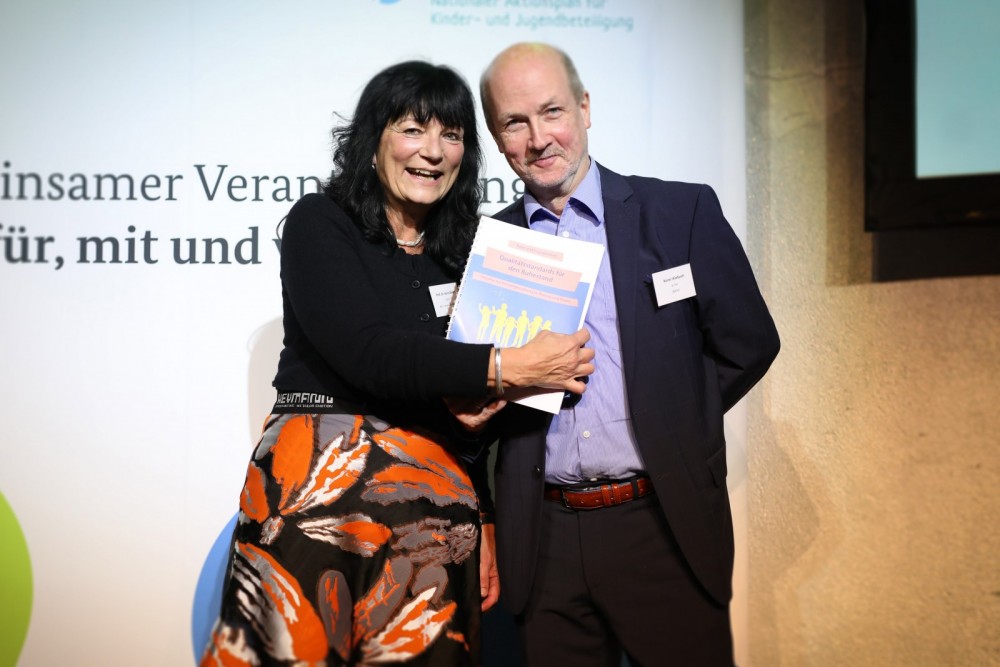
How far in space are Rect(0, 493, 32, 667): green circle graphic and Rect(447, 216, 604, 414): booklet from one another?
1.80 meters

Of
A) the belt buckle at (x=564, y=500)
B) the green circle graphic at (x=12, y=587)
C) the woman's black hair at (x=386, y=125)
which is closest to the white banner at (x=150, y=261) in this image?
the green circle graphic at (x=12, y=587)

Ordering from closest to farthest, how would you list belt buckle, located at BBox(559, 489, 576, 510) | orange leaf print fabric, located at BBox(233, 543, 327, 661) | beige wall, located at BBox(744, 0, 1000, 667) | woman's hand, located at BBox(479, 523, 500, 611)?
1. orange leaf print fabric, located at BBox(233, 543, 327, 661)
2. belt buckle, located at BBox(559, 489, 576, 510)
3. woman's hand, located at BBox(479, 523, 500, 611)
4. beige wall, located at BBox(744, 0, 1000, 667)

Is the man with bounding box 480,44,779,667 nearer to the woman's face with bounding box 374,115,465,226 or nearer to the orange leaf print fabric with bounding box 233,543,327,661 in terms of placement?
the woman's face with bounding box 374,115,465,226

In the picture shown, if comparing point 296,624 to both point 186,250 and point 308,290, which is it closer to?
point 308,290

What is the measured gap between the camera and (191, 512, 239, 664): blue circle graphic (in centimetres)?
246

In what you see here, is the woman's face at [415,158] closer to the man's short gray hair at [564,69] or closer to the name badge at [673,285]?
the man's short gray hair at [564,69]

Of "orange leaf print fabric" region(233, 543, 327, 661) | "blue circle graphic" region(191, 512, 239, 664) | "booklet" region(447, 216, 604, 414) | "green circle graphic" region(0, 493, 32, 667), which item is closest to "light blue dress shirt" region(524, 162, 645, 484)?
"booklet" region(447, 216, 604, 414)

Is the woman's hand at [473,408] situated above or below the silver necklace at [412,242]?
below

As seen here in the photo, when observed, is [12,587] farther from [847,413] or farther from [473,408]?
[847,413]

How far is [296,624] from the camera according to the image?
1.50 m

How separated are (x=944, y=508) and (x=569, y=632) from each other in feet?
4.55

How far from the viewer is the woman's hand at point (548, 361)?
154 cm

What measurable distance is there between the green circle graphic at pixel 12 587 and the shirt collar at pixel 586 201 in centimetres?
199

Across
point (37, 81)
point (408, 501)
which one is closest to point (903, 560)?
point (408, 501)
